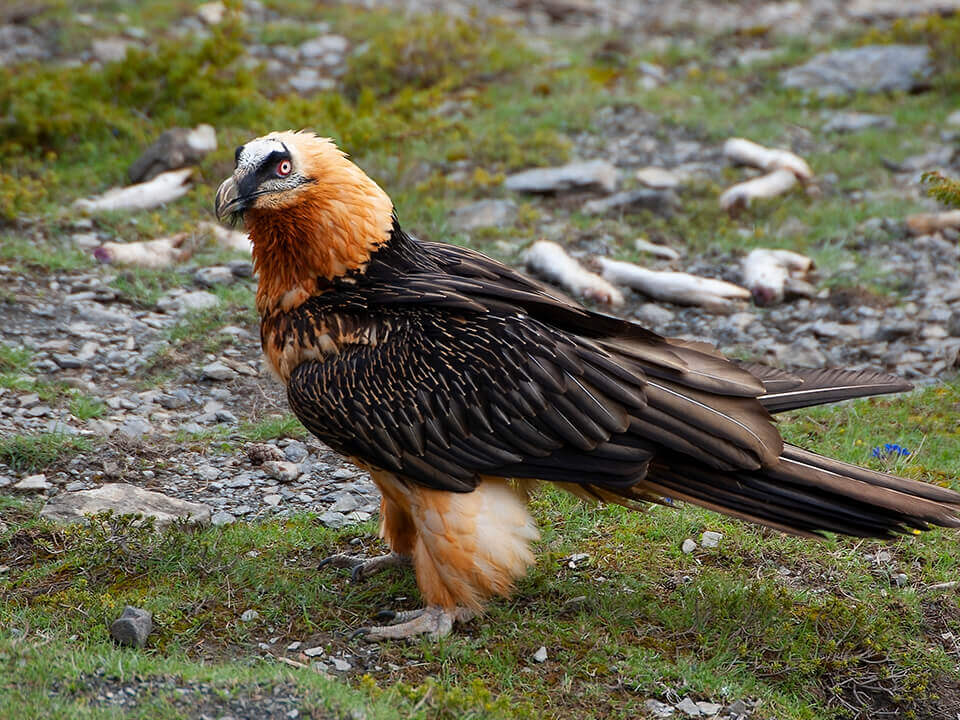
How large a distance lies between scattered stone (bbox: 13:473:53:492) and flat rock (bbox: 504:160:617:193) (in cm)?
542

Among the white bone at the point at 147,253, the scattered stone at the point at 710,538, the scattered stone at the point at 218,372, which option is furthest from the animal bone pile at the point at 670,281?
the scattered stone at the point at 710,538

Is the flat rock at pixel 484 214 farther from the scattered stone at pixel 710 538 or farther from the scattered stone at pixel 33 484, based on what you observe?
the scattered stone at pixel 33 484

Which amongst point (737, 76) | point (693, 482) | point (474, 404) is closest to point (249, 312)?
point (474, 404)

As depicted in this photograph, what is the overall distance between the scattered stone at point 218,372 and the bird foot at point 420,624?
264 centimetres

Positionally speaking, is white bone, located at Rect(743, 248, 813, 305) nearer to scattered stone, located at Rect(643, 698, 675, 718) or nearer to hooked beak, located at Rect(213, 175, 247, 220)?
scattered stone, located at Rect(643, 698, 675, 718)

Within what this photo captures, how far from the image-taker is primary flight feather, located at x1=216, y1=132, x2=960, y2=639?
5125 millimetres

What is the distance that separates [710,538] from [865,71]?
28.8 ft

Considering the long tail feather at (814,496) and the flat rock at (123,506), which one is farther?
the flat rock at (123,506)

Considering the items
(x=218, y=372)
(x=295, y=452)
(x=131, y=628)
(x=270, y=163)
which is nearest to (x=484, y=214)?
(x=218, y=372)

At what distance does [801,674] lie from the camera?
5066 millimetres

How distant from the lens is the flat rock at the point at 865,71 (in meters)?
12.8

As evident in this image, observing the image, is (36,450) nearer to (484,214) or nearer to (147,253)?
(147,253)

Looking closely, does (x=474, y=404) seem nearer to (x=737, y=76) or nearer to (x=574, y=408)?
(x=574, y=408)

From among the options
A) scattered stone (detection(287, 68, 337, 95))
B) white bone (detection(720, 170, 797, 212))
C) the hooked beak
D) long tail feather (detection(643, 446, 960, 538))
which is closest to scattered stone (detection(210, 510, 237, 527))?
the hooked beak
